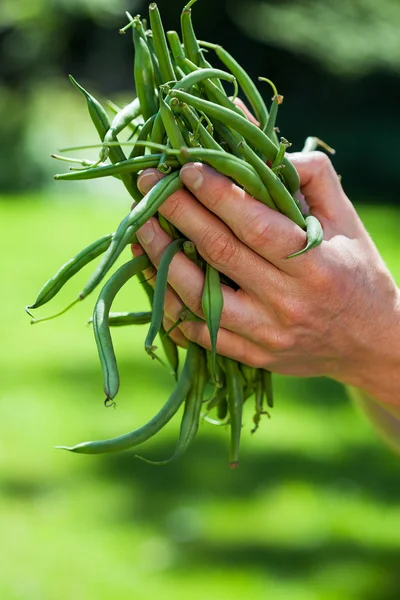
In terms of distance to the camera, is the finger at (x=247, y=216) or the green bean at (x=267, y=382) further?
the green bean at (x=267, y=382)

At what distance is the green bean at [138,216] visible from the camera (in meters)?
1.87

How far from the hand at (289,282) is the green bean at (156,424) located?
3.2 inches

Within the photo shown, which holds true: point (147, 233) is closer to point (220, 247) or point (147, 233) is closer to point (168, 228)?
point (168, 228)

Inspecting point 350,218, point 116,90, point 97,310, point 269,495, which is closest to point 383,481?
point 269,495

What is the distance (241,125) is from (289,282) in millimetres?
347

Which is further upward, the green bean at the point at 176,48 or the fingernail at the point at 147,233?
the green bean at the point at 176,48

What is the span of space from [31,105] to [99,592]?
1244 centimetres

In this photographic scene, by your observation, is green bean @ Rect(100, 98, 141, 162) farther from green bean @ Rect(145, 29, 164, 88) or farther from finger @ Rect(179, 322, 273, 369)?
finger @ Rect(179, 322, 273, 369)

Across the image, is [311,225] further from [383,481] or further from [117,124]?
[383,481]

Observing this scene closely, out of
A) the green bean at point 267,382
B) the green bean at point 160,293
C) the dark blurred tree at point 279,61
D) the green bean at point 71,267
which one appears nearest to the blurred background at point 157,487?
the green bean at point 267,382

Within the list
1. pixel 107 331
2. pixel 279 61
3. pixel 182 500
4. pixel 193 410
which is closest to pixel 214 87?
pixel 107 331

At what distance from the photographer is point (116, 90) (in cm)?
1691

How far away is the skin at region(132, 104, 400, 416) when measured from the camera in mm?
1927

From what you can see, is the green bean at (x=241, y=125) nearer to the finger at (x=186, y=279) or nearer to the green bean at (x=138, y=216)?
the green bean at (x=138, y=216)
